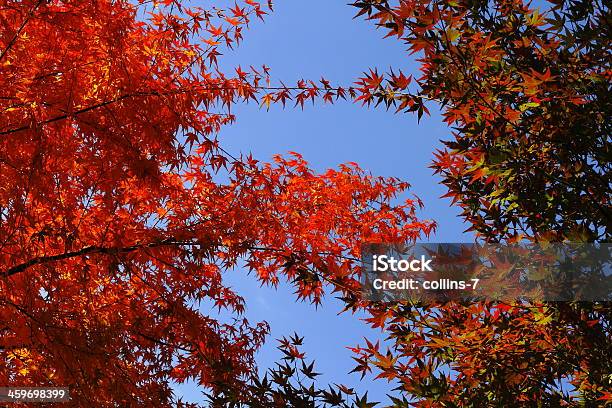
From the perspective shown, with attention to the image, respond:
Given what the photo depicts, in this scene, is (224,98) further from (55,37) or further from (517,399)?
(517,399)

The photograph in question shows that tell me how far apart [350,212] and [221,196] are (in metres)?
1.94

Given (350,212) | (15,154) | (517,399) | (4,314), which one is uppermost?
(350,212)

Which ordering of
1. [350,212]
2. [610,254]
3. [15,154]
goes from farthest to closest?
[350,212] → [15,154] → [610,254]

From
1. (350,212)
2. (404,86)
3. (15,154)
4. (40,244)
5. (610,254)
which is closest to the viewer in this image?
(610,254)

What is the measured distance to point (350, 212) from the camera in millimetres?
8094

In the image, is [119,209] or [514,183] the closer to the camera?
[514,183]

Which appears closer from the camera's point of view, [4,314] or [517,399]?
[517,399]

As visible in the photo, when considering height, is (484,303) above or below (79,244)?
below

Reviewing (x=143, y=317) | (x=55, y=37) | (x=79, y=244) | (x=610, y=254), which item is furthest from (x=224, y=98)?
(x=610, y=254)

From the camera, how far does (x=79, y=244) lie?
253 inches

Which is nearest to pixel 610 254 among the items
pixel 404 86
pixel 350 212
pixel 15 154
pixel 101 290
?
pixel 404 86

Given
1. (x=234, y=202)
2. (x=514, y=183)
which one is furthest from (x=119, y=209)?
(x=514, y=183)

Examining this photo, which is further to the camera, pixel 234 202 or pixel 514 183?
pixel 234 202

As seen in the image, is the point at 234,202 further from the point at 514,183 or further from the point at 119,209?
the point at 514,183
